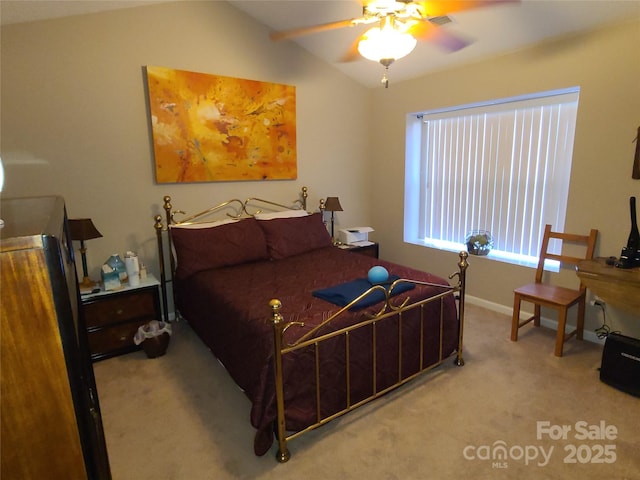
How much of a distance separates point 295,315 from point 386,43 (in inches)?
59.2

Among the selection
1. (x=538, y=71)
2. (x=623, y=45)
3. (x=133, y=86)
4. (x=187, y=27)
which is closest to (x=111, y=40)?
(x=133, y=86)

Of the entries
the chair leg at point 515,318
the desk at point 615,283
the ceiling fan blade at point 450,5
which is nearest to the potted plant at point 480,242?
the chair leg at point 515,318

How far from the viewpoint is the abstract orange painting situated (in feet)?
9.99

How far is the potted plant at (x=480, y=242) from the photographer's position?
11.8ft

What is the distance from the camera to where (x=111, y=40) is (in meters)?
2.77

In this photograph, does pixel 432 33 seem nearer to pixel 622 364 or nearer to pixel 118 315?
pixel 622 364

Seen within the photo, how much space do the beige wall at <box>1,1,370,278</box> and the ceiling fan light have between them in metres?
1.89

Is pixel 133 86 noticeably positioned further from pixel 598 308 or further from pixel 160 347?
pixel 598 308

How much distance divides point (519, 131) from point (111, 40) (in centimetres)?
348

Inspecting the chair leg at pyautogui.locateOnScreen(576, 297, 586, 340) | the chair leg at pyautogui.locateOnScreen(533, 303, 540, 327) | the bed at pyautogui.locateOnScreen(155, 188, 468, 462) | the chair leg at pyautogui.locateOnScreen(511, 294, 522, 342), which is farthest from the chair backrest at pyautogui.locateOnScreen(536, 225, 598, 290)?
the bed at pyautogui.locateOnScreen(155, 188, 468, 462)

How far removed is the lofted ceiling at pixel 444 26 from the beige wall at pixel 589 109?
0.12 m

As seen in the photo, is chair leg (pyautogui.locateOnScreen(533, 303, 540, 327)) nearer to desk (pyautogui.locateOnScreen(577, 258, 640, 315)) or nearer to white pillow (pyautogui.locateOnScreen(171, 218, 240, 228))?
desk (pyautogui.locateOnScreen(577, 258, 640, 315))

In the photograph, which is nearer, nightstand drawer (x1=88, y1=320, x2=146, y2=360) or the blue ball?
the blue ball

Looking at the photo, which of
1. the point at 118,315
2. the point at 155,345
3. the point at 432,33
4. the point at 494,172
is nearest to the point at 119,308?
the point at 118,315
